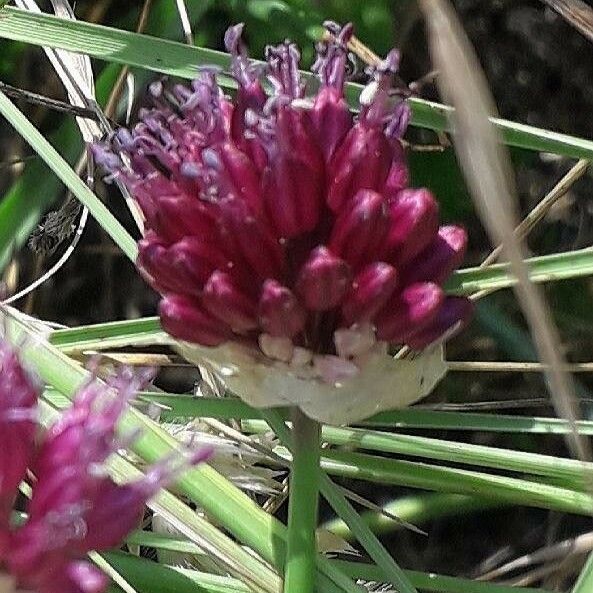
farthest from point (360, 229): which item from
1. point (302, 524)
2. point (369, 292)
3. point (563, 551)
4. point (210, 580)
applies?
point (563, 551)

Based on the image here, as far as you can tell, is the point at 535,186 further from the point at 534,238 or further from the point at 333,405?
the point at 333,405

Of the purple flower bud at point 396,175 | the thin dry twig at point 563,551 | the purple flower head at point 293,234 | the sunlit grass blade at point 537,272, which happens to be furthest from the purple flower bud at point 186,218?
the thin dry twig at point 563,551

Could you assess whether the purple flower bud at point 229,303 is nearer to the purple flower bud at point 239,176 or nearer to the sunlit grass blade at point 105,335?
the purple flower bud at point 239,176

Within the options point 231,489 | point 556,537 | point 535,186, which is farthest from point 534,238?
point 231,489

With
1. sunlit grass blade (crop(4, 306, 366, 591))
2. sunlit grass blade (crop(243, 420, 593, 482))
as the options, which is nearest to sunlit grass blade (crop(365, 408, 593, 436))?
sunlit grass blade (crop(243, 420, 593, 482))

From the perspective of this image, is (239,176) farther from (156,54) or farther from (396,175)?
(156,54)

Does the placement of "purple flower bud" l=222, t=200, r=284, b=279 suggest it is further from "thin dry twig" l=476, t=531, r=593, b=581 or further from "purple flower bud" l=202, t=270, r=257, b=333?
"thin dry twig" l=476, t=531, r=593, b=581
